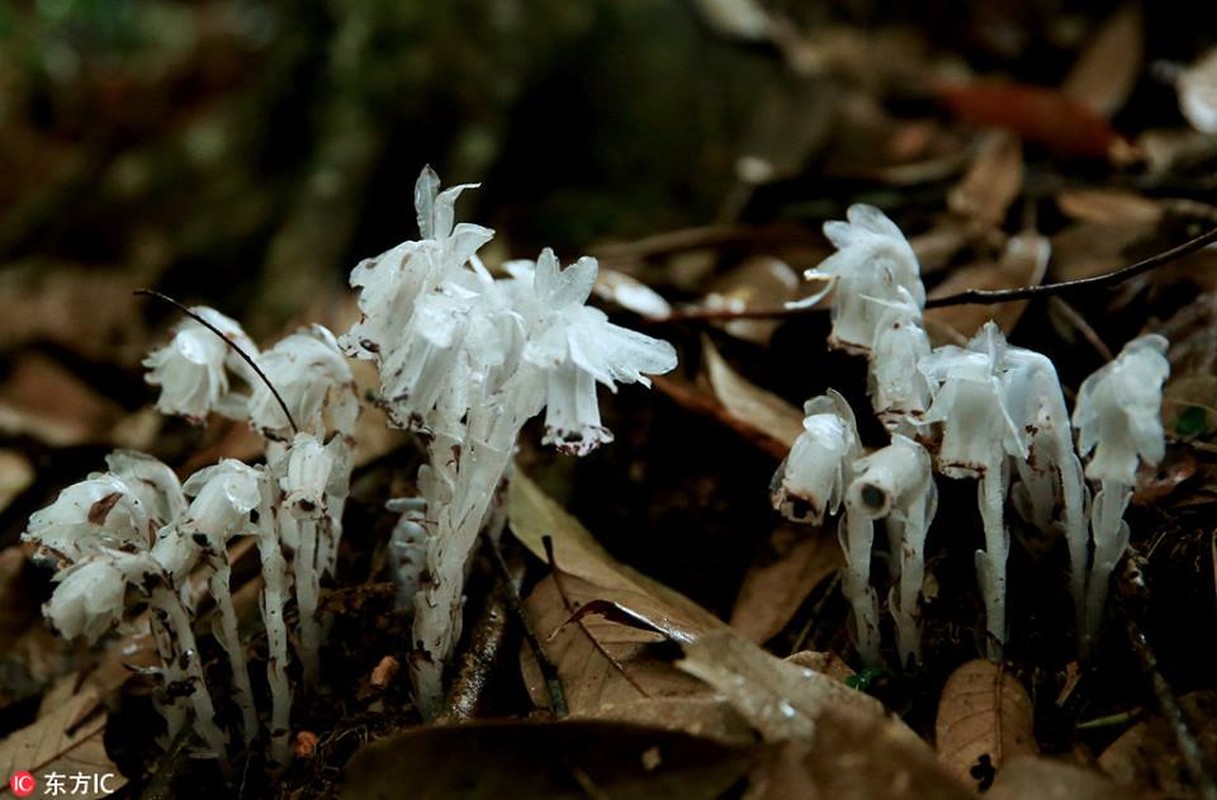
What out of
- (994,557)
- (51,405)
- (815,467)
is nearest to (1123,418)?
(994,557)

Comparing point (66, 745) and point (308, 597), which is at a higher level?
point (308, 597)

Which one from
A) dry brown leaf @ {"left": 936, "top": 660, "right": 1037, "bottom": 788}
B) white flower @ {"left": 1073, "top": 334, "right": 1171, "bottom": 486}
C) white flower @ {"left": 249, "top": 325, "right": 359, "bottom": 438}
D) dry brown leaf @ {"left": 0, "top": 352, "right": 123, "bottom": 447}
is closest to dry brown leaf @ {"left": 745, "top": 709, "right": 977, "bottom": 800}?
dry brown leaf @ {"left": 936, "top": 660, "right": 1037, "bottom": 788}

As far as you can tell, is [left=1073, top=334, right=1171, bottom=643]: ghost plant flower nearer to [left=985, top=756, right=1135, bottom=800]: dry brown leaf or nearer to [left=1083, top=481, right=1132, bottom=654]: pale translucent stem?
[left=1083, top=481, right=1132, bottom=654]: pale translucent stem

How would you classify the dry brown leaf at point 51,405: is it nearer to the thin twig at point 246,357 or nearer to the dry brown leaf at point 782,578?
the thin twig at point 246,357

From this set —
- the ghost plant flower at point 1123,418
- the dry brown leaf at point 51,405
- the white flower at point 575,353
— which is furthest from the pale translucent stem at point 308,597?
the dry brown leaf at point 51,405

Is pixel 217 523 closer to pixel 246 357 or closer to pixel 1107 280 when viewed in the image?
pixel 246 357
